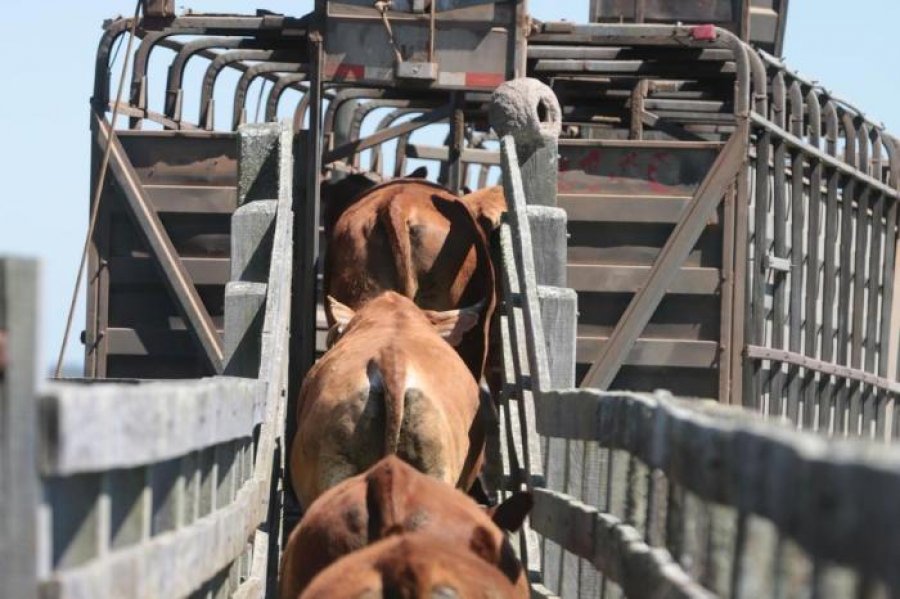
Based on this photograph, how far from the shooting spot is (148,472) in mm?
5336

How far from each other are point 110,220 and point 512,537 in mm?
4045

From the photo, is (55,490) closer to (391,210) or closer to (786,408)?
(391,210)

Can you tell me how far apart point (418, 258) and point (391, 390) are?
2.73 metres

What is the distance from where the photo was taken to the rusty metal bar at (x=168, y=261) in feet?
39.8

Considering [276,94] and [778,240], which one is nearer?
[778,240]

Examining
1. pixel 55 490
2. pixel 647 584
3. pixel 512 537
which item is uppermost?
pixel 55 490

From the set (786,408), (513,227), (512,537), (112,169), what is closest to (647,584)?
(512,537)

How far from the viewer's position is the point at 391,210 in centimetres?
1118

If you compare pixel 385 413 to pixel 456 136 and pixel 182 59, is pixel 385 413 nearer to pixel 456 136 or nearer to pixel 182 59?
pixel 456 136

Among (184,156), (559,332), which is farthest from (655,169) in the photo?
(184,156)

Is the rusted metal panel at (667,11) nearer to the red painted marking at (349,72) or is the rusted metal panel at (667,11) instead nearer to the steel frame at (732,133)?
the steel frame at (732,133)

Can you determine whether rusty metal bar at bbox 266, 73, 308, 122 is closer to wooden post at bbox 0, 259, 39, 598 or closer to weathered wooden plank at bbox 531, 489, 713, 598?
weathered wooden plank at bbox 531, 489, 713, 598

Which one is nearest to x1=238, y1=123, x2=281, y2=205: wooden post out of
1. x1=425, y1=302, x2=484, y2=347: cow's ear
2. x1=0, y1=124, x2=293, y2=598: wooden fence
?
x1=0, y1=124, x2=293, y2=598: wooden fence

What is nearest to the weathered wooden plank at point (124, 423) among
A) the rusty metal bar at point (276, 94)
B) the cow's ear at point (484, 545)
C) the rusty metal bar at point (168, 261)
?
the cow's ear at point (484, 545)
